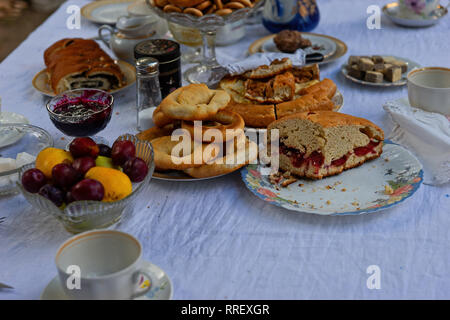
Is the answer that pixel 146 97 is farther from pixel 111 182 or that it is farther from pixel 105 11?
pixel 105 11

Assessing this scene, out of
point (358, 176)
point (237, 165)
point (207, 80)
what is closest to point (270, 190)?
point (237, 165)

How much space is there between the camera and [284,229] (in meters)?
0.99

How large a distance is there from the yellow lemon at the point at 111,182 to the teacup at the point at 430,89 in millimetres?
824

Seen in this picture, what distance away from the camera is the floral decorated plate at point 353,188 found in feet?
3.34

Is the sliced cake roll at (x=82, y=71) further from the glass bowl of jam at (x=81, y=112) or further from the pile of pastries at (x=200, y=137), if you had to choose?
the pile of pastries at (x=200, y=137)

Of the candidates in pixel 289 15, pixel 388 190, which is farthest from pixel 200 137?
pixel 289 15

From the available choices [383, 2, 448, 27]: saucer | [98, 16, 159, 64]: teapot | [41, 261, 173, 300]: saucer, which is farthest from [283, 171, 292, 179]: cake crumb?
[383, 2, 448, 27]: saucer

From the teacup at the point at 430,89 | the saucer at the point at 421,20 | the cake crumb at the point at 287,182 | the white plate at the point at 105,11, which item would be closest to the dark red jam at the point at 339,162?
the cake crumb at the point at 287,182

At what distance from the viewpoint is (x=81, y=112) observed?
4.00 ft

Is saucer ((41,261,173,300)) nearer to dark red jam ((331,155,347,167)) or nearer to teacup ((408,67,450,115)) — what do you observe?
dark red jam ((331,155,347,167))

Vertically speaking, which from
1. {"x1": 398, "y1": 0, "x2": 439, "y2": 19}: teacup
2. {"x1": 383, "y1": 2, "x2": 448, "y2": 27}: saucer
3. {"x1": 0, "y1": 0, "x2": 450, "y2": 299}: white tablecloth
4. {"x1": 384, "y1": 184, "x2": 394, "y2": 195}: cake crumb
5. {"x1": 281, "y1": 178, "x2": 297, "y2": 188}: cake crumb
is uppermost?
Answer: {"x1": 398, "y1": 0, "x2": 439, "y2": 19}: teacup

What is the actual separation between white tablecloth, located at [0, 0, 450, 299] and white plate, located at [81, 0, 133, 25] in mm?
1253

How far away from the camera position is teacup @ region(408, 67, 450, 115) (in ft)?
4.24

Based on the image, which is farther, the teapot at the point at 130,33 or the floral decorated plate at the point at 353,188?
the teapot at the point at 130,33
